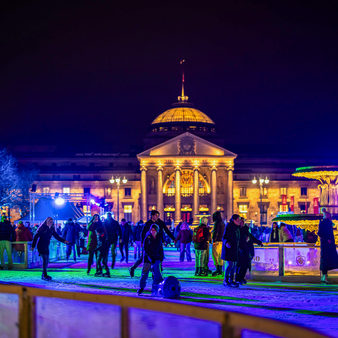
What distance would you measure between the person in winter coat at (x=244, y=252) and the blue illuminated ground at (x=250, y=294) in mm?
312

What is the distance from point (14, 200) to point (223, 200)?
33085 mm

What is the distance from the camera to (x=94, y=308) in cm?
507

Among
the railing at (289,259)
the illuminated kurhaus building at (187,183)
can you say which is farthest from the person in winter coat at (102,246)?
the illuminated kurhaus building at (187,183)

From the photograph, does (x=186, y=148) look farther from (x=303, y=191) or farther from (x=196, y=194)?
(x=303, y=191)

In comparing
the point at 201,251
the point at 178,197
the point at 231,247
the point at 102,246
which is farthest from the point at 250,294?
the point at 178,197

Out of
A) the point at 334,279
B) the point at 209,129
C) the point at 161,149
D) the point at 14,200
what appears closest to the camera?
the point at 334,279

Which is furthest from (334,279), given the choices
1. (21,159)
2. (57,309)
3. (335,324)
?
(21,159)

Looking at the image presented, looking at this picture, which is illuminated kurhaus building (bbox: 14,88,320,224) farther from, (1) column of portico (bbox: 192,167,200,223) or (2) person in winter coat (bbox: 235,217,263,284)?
Result: (2) person in winter coat (bbox: 235,217,263,284)

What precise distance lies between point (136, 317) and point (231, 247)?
11.1 m

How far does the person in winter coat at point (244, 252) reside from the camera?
1639 centimetres

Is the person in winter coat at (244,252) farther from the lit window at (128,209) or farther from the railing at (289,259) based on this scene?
the lit window at (128,209)

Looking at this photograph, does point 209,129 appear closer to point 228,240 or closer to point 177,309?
point 228,240

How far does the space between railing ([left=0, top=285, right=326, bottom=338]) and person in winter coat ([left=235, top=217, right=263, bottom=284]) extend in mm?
10932

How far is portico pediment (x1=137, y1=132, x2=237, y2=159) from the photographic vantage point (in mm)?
102125
